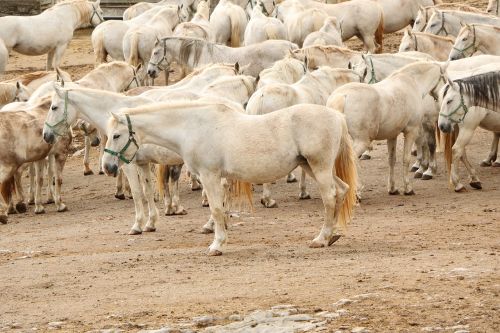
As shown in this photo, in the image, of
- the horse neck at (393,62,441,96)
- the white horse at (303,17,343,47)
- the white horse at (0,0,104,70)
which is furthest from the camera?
the white horse at (0,0,104,70)

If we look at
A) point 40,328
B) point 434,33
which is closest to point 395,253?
point 40,328

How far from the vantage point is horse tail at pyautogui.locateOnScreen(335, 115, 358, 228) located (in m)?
12.3

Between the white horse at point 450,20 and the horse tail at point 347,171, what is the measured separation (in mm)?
10091

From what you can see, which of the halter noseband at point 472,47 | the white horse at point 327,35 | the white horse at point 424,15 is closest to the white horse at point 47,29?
the white horse at point 327,35

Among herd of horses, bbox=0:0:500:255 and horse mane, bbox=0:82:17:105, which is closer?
herd of horses, bbox=0:0:500:255

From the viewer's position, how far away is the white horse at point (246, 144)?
12.0m

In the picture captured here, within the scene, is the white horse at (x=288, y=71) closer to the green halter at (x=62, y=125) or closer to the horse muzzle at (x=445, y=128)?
the horse muzzle at (x=445, y=128)

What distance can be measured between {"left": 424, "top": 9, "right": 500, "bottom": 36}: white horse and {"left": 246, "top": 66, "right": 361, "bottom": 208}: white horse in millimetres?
5675

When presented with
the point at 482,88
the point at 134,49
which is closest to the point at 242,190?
the point at 482,88

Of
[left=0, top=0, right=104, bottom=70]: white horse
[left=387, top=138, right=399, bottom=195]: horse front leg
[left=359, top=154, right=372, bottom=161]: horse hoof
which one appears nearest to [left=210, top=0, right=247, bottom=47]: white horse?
[left=0, top=0, right=104, bottom=70]: white horse

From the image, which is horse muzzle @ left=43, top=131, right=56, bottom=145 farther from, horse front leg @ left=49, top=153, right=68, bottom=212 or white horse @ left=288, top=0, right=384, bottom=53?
white horse @ left=288, top=0, right=384, bottom=53

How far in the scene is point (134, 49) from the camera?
22562 millimetres

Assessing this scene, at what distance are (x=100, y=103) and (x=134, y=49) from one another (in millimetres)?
8552

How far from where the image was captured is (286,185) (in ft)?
56.0
